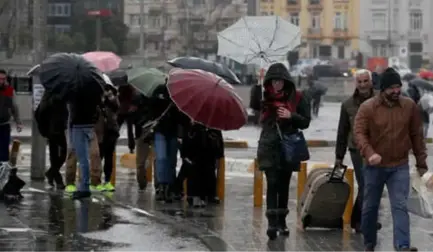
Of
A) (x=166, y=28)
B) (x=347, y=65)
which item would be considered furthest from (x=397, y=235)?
(x=347, y=65)

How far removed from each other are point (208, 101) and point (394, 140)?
384 cm

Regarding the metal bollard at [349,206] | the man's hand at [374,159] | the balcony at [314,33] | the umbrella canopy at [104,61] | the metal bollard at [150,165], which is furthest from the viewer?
the balcony at [314,33]

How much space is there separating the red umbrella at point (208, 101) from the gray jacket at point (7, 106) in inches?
82.5

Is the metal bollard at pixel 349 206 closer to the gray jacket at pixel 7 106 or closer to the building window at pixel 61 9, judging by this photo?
the gray jacket at pixel 7 106

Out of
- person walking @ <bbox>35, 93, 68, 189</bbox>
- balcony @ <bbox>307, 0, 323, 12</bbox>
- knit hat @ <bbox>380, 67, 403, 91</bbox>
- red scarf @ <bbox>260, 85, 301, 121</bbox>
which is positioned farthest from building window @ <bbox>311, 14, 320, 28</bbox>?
knit hat @ <bbox>380, 67, 403, 91</bbox>

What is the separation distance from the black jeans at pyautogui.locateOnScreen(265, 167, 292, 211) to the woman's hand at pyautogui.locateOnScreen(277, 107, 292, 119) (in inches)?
23.1

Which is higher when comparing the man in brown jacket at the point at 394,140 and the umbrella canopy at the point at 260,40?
the umbrella canopy at the point at 260,40

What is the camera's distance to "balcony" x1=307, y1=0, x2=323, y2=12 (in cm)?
10031

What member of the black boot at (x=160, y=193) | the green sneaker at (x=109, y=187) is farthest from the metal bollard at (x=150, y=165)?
the black boot at (x=160, y=193)

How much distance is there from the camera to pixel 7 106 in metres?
14.4

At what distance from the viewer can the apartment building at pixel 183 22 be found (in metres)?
58.5

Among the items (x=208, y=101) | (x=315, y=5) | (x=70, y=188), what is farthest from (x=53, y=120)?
(x=315, y=5)

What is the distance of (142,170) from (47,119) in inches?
62.3

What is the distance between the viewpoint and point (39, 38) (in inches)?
645
